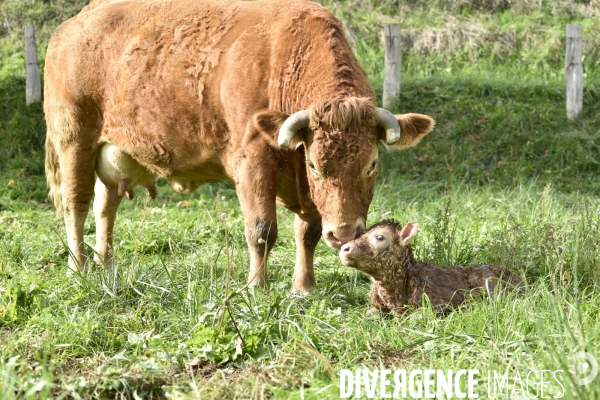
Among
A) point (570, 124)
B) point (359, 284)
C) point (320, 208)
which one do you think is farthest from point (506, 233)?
point (570, 124)

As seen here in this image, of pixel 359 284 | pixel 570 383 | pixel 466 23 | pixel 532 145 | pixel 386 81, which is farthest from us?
pixel 466 23

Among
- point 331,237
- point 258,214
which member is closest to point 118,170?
point 258,214

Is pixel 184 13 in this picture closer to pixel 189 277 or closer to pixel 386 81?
pixel 189 277

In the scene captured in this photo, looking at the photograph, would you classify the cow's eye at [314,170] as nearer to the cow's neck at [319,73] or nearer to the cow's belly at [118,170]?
the cow's neck at [319,73]

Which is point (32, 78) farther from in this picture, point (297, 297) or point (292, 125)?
point (297, 297)

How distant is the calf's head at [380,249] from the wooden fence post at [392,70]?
8.94 metres

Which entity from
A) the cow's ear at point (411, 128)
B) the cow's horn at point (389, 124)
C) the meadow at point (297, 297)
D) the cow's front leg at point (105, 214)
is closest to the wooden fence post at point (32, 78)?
the meadow at point (297, 297)

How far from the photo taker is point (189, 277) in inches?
203

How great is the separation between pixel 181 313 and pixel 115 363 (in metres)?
0.67

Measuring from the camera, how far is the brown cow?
16.5ft

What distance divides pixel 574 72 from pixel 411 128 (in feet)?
29.2

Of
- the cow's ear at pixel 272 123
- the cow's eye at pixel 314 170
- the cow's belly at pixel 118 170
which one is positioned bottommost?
the cow's belly at pixel 118 170

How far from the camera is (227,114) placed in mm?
5742

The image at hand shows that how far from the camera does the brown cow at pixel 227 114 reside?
504cm
